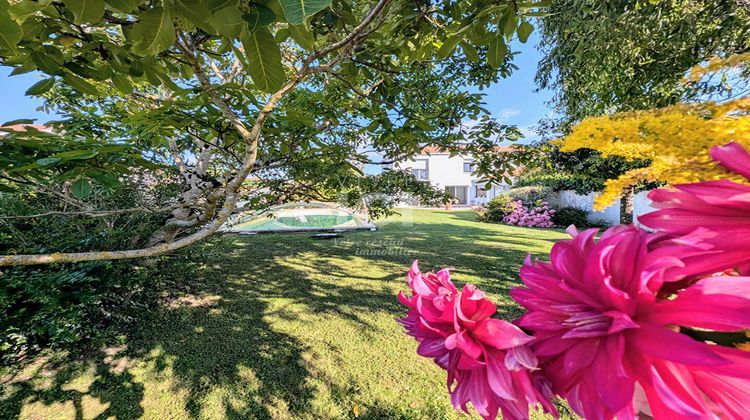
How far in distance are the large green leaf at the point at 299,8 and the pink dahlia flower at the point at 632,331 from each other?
2.15 ft

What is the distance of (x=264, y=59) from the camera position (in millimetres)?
1160

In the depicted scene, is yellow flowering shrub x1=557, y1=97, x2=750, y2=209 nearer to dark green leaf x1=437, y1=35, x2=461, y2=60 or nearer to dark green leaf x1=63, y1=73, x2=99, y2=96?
dark green leaf x1=437, y1=35, x2=461, y2=60

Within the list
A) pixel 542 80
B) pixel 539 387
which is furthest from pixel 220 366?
pixel 542 80

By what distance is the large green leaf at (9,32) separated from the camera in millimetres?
901

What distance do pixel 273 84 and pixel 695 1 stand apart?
4.59 m

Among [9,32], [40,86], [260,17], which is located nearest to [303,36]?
[260,17]

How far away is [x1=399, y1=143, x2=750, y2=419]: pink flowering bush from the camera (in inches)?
9.6

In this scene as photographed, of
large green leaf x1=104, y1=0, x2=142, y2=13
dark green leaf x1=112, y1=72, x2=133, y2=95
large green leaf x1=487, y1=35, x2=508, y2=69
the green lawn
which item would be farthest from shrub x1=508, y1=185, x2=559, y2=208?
large green leaf x1=104, y1=0, x2=142, y2=13

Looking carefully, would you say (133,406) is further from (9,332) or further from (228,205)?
(228,205)

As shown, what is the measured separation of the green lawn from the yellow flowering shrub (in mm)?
2615

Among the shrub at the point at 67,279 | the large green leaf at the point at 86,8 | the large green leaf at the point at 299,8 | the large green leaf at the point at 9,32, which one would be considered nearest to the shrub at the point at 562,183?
the shrub at the point at 67,279

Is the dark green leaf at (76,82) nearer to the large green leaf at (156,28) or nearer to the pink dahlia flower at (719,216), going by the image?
the large green leaf at (156,28)

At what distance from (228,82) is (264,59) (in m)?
1.84

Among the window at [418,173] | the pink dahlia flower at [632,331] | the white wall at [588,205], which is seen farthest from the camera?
the white wall at [588,205]
